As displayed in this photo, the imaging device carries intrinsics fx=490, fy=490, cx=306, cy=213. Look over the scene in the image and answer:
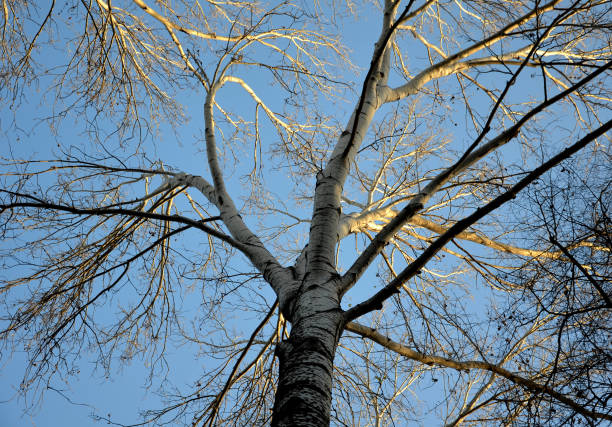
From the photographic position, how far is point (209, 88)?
477cm

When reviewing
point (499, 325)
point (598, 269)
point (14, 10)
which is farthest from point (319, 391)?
point (14, 10)

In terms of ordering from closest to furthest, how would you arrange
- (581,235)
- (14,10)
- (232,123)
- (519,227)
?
(581,235), (519,227), (14,10), (232,123)

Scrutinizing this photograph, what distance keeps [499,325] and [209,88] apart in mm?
3338

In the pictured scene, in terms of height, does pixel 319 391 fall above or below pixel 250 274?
below

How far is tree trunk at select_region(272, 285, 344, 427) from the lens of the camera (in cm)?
204

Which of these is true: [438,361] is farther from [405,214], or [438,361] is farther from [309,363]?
[309,363]

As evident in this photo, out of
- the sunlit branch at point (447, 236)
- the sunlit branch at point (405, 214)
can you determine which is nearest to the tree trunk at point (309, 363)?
the sunlit branch at point (447, 236)

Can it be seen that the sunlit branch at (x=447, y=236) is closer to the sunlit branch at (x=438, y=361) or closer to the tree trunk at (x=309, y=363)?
the tree trunk at (x=309, y=363)

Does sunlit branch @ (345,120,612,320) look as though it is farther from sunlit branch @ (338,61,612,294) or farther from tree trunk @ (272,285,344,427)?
sunlit branch @ (338,61,612,294)

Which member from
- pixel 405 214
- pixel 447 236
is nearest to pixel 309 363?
pixel 447 236

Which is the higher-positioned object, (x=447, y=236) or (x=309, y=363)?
(x=447, y=236)

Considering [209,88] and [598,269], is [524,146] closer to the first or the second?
[598,269]

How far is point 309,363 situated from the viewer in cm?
227

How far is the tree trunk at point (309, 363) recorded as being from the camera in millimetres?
2041
